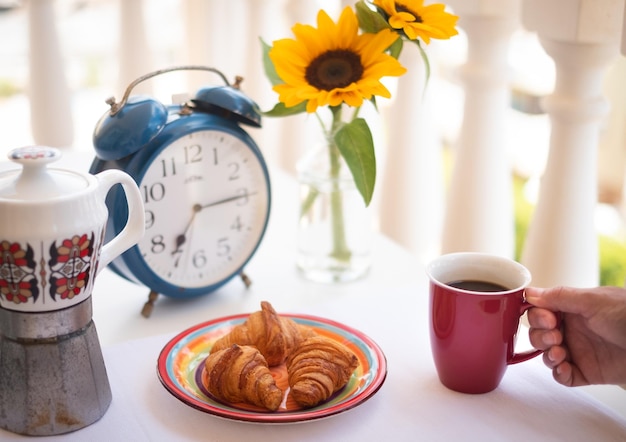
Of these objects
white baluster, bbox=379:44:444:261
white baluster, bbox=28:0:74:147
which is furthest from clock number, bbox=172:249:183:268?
white baluster, bbox=28:0:74:147

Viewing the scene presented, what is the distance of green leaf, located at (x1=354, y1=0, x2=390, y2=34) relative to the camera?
946mm

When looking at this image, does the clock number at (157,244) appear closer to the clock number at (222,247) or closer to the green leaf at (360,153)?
the clock number at (222,247)

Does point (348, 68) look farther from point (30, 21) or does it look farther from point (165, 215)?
point (30, 21)

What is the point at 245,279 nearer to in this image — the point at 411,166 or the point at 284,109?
the point at 284,109

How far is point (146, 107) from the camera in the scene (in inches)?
36.2

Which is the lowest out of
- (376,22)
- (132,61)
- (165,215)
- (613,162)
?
(613,162)

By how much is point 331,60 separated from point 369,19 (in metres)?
0.07

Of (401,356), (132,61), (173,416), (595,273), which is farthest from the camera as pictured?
(132,61)

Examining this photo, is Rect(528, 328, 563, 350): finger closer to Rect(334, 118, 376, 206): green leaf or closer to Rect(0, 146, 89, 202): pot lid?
Rect(334, 118, 376, 206): green leaf

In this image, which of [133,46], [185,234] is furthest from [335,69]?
[133,46]

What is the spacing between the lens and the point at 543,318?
0.81 m

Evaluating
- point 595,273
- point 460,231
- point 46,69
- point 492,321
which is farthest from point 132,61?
point 492,321

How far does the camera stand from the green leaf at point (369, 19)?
95 centimetres

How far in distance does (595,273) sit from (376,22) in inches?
17.3
